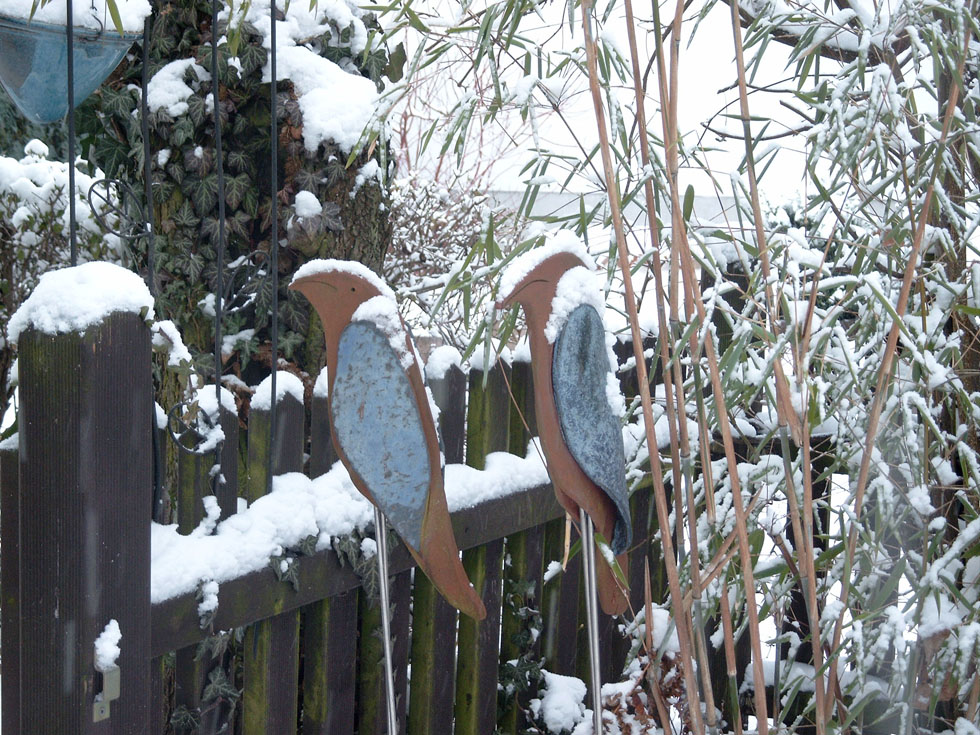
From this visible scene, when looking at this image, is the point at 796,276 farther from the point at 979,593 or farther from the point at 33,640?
the point at 33,640

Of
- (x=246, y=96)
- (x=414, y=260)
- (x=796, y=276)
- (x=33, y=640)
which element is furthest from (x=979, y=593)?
(x=414, y=260)

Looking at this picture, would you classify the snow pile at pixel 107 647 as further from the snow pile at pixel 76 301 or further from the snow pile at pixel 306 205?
the snow pile at pixel 306 205

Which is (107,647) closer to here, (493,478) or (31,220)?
(493,478)

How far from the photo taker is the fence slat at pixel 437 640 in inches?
62.0

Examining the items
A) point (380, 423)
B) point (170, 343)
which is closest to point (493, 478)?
point (380, 423)

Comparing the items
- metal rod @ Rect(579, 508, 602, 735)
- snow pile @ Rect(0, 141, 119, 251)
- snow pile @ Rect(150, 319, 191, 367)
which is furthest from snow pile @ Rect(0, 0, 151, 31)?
snow pile @ Rect(0, 141, 119, 251)

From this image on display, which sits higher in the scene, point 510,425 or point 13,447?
point 510,425

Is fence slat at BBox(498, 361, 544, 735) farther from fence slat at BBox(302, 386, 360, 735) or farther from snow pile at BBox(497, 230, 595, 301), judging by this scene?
snow pile at BBox(497, 230, 595, 301)

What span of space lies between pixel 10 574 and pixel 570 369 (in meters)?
0.67

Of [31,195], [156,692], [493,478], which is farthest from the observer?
[31,195]

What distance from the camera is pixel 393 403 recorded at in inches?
41.9

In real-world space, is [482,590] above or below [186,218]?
below

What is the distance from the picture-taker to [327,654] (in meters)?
1.42

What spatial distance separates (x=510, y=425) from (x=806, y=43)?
894 mm
